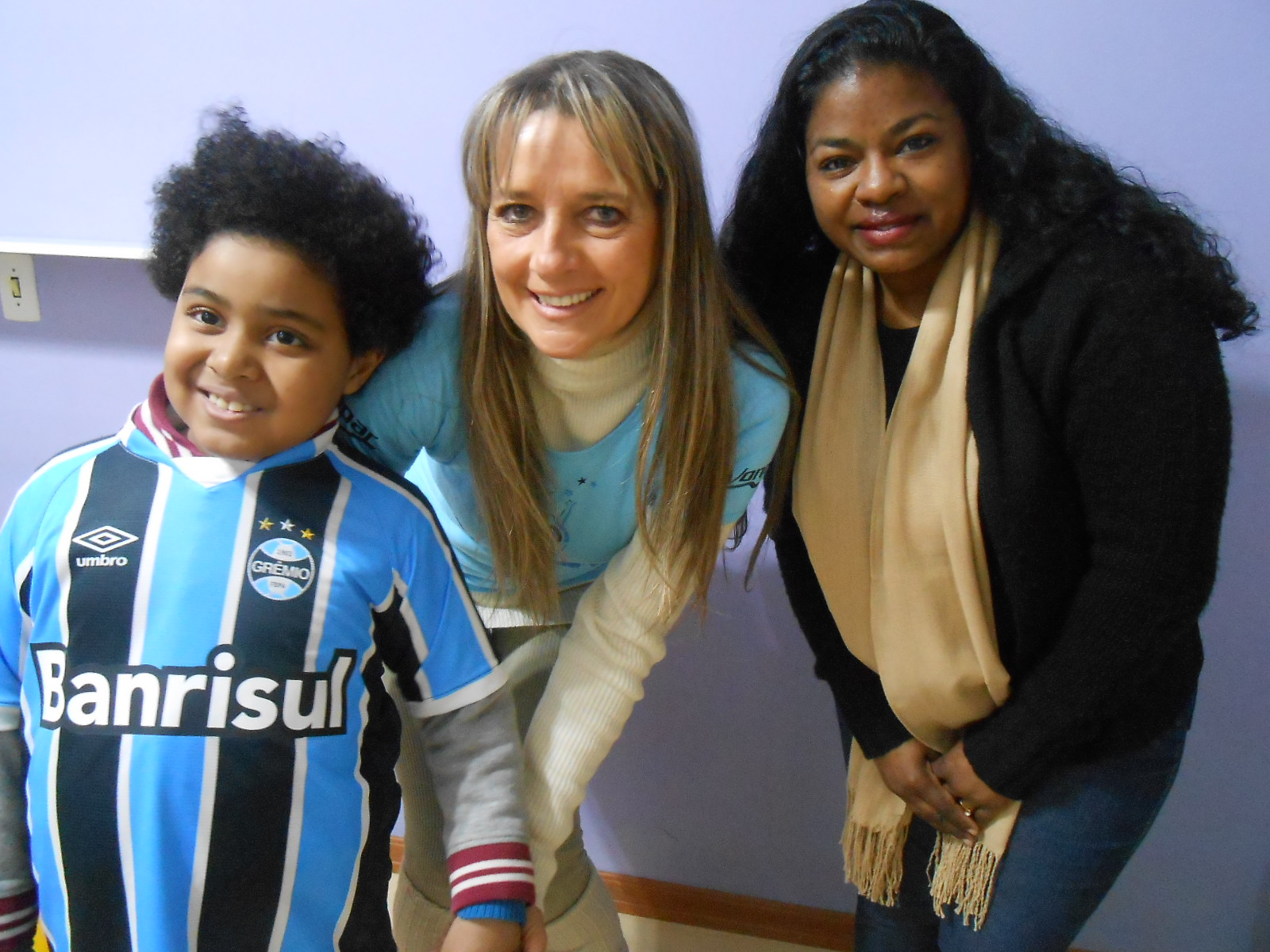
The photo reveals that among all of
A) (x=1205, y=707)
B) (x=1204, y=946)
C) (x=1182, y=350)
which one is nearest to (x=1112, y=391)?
(x=1182, y=350)

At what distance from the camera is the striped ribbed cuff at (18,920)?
2.41ft

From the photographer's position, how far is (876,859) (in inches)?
41.4

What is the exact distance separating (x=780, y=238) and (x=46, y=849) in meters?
0.89

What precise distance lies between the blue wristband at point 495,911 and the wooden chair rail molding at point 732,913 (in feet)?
2.49

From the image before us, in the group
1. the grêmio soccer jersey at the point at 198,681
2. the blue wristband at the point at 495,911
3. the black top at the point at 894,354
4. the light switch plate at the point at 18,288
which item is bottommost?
the blue wristband at the point at 495,911

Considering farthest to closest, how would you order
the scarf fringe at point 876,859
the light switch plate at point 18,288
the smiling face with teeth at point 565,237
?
the light switch plate at point 18,288
the scarf fringe at point 876,859
the smiling face with teeth at point 565,237

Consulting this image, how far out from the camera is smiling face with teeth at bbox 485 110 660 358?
31.0 inches

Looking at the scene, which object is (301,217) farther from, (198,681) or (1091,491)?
(1091,491)

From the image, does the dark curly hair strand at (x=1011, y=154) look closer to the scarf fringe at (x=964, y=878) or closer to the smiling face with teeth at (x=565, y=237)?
the smiling face with teeth at (x=565, y=237)

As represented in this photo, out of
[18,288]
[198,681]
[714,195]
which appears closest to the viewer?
[198,681]

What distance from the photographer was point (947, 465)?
861 mm

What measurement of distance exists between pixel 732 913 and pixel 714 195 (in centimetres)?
113

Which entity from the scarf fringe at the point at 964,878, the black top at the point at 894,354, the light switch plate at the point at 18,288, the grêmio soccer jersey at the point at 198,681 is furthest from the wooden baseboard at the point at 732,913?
the light switch plate at the point at 18,288

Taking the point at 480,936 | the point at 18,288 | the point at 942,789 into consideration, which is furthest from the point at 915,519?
the point at 18,288
